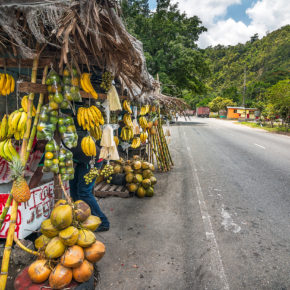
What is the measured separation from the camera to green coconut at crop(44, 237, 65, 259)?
2.16m

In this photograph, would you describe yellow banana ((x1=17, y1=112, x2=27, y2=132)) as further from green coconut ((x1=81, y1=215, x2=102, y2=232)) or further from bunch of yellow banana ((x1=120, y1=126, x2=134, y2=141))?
bunch of yellow banana ((x1=120, y1=126, x2=134, y2=141))

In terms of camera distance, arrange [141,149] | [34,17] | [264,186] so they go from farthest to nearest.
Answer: [141,149] < [264,186] < [34,17]

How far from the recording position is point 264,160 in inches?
352

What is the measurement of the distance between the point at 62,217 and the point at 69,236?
20 centimetres

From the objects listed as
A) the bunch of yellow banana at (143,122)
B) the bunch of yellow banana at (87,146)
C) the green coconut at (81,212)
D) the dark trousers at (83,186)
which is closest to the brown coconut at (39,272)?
the green coconut at (81,212)

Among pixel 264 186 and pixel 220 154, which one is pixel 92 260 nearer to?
pixel 264 186

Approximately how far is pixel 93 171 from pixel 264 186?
499cm

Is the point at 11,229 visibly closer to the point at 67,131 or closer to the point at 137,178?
the point at 67,131

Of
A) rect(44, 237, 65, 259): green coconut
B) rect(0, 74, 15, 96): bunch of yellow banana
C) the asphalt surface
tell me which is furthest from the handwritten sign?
rect(0, 74, 15, 96): bunch of yellow banana

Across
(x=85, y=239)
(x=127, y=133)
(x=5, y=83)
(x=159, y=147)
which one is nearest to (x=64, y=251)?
(x=85, y=239)

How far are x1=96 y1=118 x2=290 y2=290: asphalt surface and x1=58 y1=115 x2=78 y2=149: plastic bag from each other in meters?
1.63

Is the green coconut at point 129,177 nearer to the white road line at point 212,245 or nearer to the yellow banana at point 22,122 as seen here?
the white road line at point 212,245

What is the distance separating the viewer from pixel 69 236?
2197 millimetres

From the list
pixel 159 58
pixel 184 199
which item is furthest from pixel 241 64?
pixel 184 199
